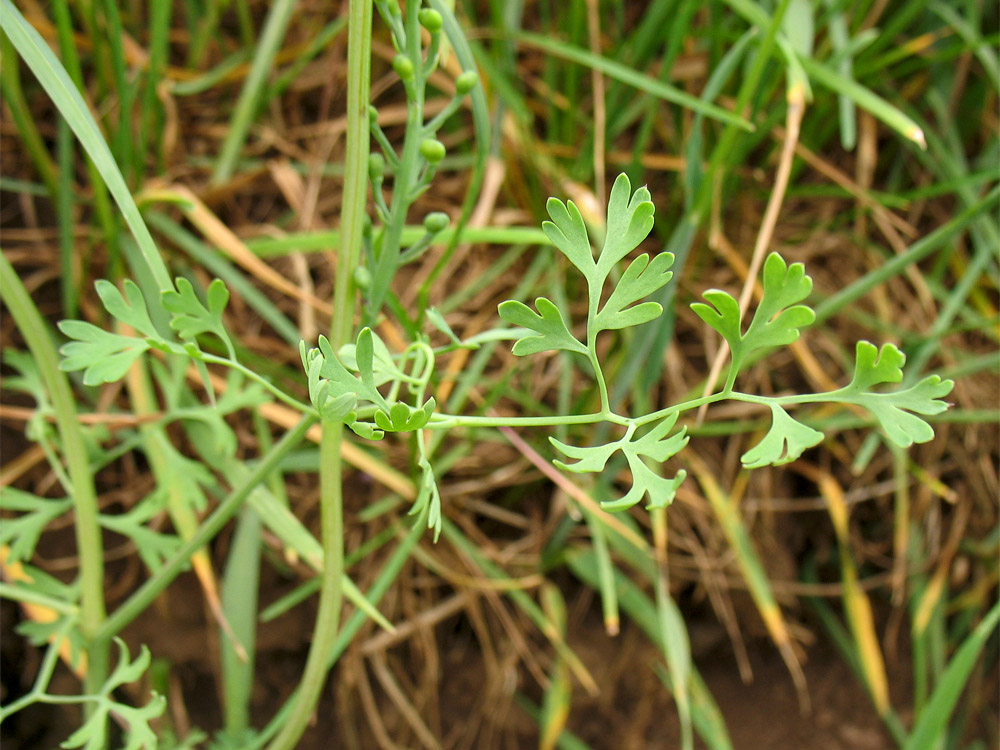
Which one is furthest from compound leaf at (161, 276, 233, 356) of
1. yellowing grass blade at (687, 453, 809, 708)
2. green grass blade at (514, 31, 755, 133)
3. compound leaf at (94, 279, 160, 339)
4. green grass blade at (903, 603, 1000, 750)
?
green grass blade at (903, 603, 1000, 750)

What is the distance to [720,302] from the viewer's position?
1.32ft

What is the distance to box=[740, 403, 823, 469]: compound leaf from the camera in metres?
0.39

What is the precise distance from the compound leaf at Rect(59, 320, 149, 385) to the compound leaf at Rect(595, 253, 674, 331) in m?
0.27

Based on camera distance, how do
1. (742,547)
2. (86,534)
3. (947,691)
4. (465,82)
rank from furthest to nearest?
1. (742,547)
2. (947,691)
3. (86,534)
4. (465,82)

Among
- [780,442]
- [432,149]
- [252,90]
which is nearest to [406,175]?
[432,149]

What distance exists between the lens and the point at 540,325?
42cm

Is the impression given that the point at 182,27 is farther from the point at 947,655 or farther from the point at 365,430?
the point at 947,655

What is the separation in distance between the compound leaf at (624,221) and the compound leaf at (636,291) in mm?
10

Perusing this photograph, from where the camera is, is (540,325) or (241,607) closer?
(540,325)

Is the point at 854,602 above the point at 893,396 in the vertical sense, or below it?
below

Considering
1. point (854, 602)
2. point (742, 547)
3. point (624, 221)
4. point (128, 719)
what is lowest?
point (854, 602)

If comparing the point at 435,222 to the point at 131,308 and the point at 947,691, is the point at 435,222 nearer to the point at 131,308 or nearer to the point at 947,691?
the point at 131,308

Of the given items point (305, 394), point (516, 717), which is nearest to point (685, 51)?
point (305, 394)

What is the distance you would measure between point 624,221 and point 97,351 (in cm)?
33
